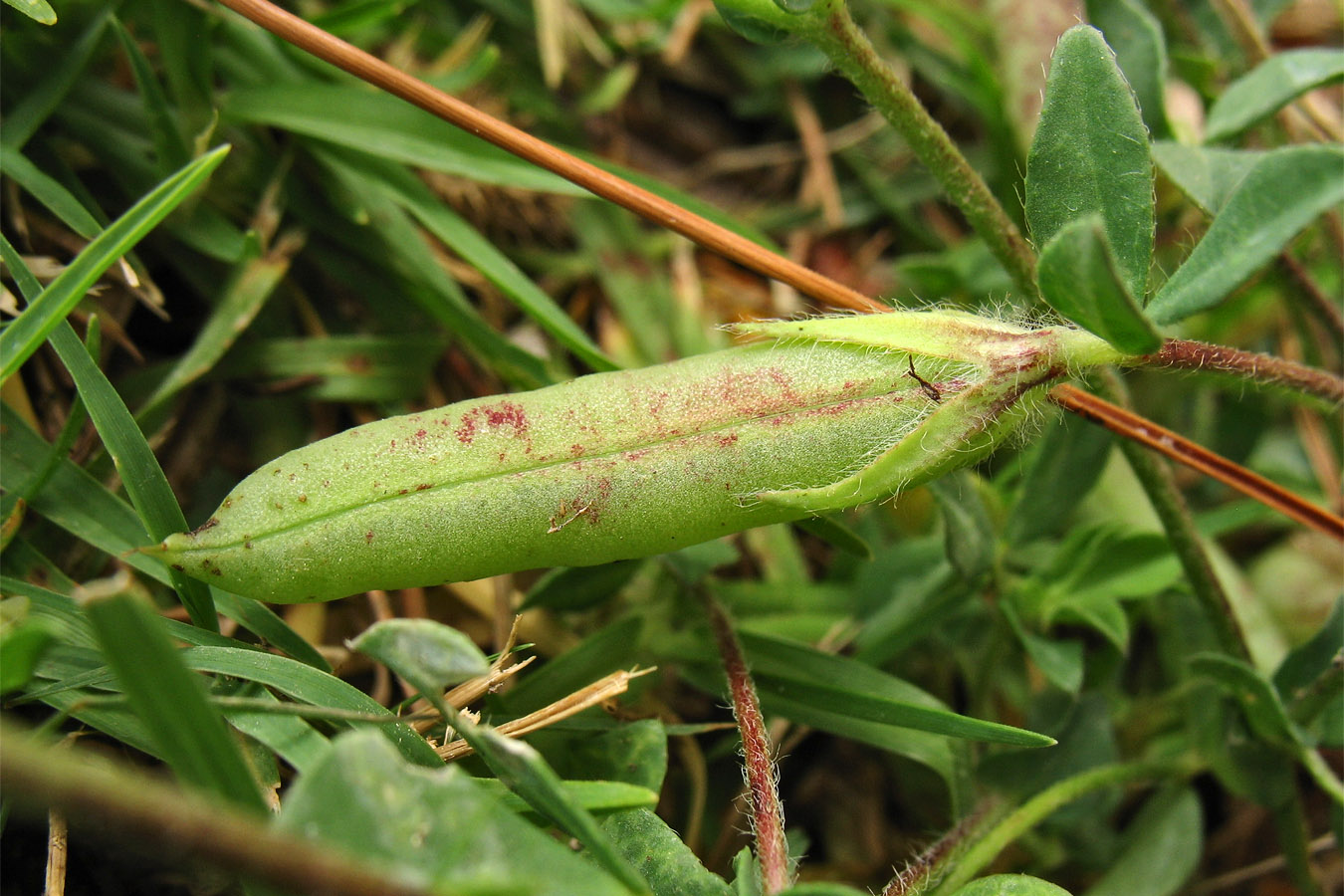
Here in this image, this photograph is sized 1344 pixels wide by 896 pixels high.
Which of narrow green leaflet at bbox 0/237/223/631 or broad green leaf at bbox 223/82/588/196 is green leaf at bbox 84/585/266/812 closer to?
narrow green leaflet at bbox 0/237/223/631

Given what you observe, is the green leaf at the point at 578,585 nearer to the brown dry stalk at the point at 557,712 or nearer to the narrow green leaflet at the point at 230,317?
the brown dry stalk at the point at 557,712

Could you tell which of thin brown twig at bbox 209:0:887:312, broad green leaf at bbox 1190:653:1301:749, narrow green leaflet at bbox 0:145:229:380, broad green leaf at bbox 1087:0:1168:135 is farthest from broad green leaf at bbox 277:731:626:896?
broad green leaf at bbox 1087:0:1168:135

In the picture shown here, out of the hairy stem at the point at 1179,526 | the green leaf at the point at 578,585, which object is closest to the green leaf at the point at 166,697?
the green leaf at the point at 578,585

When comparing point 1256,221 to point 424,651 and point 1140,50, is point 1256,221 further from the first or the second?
point 424,651

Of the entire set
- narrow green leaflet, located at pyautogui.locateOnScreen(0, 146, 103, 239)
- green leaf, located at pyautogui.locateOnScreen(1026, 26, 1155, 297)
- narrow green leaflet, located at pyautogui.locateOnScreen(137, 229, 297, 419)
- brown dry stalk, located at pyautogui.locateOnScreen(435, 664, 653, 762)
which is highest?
narrow green leaflet, located at pyautogui.locateOnScreen(0, 146, 103, 239)

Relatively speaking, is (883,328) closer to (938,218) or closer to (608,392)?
(608,392)

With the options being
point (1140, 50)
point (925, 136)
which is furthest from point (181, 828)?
point (1140, 50)
